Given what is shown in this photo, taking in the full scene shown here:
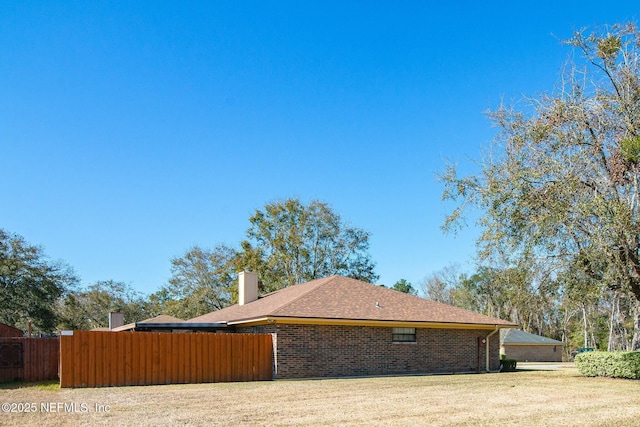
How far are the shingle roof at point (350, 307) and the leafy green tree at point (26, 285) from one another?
21.7 m

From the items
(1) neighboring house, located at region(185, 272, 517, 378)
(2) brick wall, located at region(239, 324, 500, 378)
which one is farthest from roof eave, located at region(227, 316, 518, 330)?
(2) brick wall, located at region(239, 324, 500, 378)

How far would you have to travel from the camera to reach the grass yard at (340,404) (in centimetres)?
1114

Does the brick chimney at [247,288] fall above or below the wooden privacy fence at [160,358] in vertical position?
above

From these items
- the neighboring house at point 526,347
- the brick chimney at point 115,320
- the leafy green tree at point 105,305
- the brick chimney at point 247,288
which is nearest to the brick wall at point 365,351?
the brick chimney at point 247,288

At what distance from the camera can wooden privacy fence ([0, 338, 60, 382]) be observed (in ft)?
66.6

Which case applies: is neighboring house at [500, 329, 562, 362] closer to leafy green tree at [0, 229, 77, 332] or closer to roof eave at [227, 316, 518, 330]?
roof eave at [227, 316, 518, 330]

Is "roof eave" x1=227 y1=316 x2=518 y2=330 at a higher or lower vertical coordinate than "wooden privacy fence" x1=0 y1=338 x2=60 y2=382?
higher

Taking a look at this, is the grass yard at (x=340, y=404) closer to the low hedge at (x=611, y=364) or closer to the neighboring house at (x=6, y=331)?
the low hedge at (x=611, y=364)

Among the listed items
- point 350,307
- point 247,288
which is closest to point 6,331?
point 247,288

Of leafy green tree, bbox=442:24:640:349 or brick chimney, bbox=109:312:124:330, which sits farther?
brick chimney, bbox=109:312:124:330

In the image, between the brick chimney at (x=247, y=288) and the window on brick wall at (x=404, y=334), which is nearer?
the window on brick wall at (x=404, y=334)

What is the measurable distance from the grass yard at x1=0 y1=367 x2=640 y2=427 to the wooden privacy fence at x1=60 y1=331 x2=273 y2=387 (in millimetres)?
1037

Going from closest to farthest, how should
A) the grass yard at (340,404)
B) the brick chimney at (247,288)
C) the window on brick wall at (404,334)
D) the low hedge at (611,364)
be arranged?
the grass yard at (340,404), the low hedge at (611,364), the window on brick wall at (404,334), the brick chimney at (247,288)

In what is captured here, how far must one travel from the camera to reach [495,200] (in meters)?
18.9
